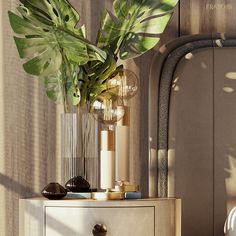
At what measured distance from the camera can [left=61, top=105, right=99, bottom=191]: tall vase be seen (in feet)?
8.54

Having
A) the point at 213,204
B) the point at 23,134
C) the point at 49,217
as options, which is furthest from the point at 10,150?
the point at 213,204

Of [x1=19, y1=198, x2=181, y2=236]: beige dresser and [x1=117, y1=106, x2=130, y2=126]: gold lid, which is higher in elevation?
[x1=117, y1=106, x2=130, y2=126]: gold lid

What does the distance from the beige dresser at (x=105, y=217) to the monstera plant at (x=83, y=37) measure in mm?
406

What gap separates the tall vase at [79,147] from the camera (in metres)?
2.60

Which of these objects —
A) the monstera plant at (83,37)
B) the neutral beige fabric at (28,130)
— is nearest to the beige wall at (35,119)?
the neutral beige fabric at (28,130)

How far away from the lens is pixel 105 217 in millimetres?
2406

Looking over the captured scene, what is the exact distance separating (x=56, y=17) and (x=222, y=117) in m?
0.71

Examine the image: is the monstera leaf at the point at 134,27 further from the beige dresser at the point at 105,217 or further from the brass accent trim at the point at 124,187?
the beige dresser at the point at 105,217

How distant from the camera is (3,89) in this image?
9.65 ft

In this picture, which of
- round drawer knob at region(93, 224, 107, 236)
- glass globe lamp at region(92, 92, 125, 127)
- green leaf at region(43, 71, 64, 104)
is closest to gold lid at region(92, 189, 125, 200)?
round drawer knob at region(93, 224, 107, 236)

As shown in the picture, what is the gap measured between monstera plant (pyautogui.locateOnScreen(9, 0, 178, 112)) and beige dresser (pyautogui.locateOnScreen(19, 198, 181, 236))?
41 centimetres

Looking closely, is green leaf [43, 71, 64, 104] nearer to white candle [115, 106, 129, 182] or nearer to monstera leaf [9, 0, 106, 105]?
monstera leaf [9, 0, 106, 105]

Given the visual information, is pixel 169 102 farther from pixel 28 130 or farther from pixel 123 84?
pixel 28 130

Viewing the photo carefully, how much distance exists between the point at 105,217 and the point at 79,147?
31 centimetres
